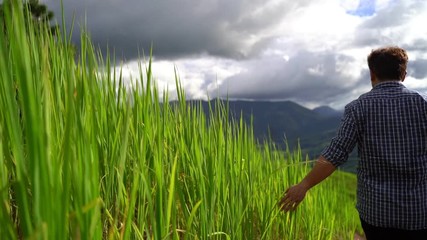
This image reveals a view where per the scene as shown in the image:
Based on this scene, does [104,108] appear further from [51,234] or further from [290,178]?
[290,178]

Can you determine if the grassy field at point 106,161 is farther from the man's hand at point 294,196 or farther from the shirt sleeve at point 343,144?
the shirt sleeve at point 343,144

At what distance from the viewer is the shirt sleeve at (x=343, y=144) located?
8.93 feet

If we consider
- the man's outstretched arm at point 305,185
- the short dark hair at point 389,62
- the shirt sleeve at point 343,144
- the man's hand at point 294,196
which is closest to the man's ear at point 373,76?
the short dark hair at point 389,62

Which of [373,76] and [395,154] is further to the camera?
[373,76]

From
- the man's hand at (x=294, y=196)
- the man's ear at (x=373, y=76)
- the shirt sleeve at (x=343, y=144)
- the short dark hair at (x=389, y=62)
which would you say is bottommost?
the man's hand at (x=294, y=196)

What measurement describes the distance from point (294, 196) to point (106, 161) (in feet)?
4.51

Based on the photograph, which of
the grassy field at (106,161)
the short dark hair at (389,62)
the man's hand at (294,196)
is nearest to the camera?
the grassy field at (106,161)

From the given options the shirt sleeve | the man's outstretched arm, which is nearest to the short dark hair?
the shirt sleeve

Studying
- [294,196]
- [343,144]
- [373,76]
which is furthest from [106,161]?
[373,76]

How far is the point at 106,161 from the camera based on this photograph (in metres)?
1.64

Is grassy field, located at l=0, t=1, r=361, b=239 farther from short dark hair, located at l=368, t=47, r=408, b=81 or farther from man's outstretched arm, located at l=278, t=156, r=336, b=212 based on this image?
short dark hair, located at l=368, t=47, r=408, b=81

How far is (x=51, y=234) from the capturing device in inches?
29.7

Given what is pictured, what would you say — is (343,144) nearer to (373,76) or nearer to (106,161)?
(373,76)

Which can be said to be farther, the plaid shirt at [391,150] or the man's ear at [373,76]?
the man's ear at [373,76]
